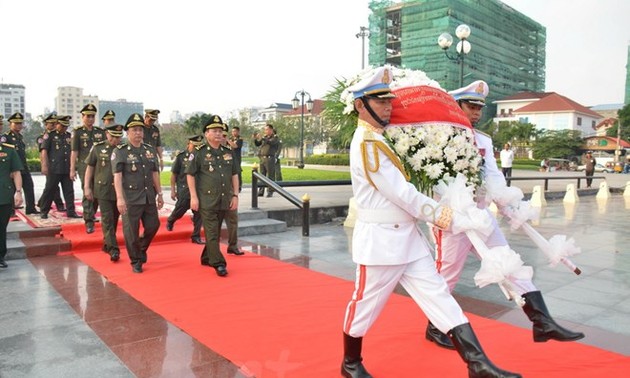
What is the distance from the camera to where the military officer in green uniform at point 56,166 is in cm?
791

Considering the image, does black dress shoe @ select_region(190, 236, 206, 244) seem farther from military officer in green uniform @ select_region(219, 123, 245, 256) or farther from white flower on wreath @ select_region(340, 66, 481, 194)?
white flower on wreath @ select_region(340, 66, 481, 194)

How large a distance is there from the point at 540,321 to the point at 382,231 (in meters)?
1.17

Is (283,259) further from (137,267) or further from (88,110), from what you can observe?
(88,110)

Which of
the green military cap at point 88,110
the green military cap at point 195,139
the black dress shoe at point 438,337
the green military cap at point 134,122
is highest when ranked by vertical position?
the green military cap at point 88,110

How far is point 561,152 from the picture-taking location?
55.0 metres

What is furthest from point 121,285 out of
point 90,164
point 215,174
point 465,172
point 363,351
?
point 465,172

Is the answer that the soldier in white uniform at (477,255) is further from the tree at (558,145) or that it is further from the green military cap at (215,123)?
the tree at (558,145)

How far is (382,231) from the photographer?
2.78 metres

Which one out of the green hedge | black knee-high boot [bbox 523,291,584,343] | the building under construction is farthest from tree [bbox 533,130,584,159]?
black knee-high boot [bbox 523,291,584,343]

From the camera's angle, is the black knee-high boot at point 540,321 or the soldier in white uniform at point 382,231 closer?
the soldier in white uniform at point 382,231

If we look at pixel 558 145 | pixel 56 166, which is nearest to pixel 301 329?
pixel 56 166

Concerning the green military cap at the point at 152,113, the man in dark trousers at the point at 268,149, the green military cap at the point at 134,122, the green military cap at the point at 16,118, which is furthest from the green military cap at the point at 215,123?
the man in dark trousers at the point at 268,149

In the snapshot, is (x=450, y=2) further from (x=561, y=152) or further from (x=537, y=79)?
(x=537, y=79)

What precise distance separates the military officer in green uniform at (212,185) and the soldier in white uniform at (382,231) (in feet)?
9.72
